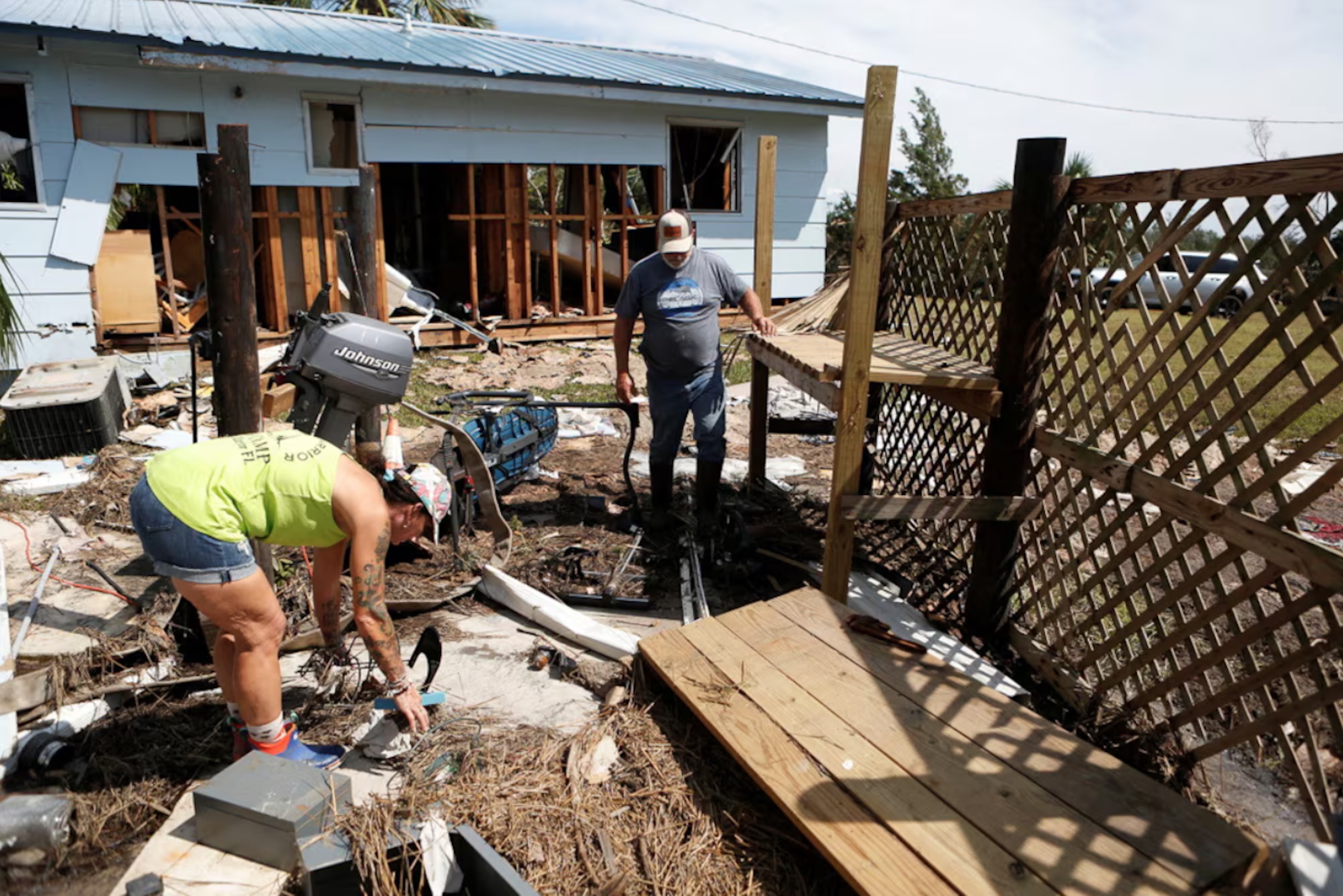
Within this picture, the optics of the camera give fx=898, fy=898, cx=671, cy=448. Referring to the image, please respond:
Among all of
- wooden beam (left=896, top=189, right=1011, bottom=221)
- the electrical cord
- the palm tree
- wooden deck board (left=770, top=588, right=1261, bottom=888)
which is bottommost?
the electrical cord

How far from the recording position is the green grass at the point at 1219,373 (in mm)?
2904

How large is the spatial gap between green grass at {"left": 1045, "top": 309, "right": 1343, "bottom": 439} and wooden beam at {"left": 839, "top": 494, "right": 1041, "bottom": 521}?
47 centimetres

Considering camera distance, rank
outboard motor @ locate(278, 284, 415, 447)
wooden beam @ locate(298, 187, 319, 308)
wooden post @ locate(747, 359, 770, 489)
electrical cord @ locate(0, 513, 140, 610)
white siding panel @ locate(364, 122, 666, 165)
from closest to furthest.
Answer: outboard motor @ locate(278, 284, 415, 447), electrical cord @ locate(0, 513, 140, 610), wooden post @ locate(747, 359, 770, 489), wooden beam @ locate(298, 187, 319, 308), white siding panel @ locate(364, 122, 666, 165)

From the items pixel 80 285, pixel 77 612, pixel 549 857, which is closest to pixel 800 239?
pixel 80 285

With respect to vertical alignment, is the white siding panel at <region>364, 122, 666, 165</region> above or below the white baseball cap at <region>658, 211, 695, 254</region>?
above

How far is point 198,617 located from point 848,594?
2.88 metres

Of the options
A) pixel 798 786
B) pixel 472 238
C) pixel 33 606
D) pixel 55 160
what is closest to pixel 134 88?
pixel 55 160

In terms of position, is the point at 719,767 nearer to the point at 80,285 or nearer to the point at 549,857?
the point at 549,857

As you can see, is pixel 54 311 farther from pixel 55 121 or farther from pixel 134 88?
pixel 134 88

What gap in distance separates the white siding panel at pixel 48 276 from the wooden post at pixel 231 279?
628 cm

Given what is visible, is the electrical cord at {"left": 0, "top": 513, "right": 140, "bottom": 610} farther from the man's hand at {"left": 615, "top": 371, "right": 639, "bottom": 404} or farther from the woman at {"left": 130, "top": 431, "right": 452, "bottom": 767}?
the man's hand at {"left": 615, "top": 371, "right": 639, "bottom": 404}

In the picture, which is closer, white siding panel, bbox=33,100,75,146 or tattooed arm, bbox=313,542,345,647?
tattooed arm, bbox=313,542,345,647

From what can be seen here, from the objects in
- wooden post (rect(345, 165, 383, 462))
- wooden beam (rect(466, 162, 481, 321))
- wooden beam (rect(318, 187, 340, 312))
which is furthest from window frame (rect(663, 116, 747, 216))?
wooden post (rect(345, 165, 383, 462))

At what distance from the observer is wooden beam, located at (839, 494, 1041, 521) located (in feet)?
12.2
